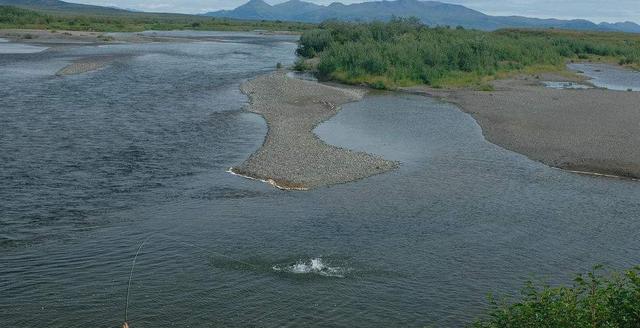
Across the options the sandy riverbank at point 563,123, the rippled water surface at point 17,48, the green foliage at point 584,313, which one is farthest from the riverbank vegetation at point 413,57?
the green foliage at point 584,313

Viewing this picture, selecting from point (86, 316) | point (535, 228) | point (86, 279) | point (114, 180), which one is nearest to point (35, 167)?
point (114, 180)

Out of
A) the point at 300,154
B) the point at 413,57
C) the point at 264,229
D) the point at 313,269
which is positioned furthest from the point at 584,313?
the point at 413,57

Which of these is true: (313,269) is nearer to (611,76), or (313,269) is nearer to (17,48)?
(611,76)

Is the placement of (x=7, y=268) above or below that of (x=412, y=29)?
below

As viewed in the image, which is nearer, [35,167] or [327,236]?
[327,236]

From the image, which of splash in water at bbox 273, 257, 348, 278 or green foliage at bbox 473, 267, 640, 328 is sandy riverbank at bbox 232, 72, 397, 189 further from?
green foliage at bbox 473, 267, 640, 328

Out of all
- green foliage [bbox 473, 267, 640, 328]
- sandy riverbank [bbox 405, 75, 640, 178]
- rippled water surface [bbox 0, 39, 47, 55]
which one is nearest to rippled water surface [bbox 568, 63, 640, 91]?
sandy riverbank [bbox 405, 75, 640, 178]

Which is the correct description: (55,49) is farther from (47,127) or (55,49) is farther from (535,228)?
(535,228)

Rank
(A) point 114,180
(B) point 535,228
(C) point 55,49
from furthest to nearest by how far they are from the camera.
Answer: (C) point 55,49 → (A) point 114,180 → (B) point 535,228
